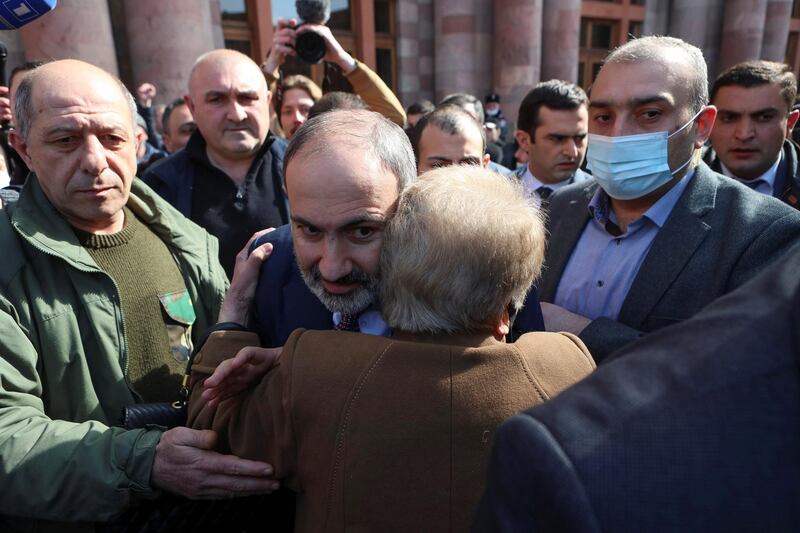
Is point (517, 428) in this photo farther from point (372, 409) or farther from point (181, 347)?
point (181, 347)

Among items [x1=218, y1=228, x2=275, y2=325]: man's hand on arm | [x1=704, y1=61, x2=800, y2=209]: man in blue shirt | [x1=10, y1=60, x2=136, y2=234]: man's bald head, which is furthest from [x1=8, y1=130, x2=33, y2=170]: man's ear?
[x1=704, y1=61, x2=800, y2=209]: man in blue shirt

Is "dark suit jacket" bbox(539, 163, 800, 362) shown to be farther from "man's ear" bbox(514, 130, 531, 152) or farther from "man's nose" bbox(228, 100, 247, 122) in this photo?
"man's nose" bbox(228, 100, 247, 122)

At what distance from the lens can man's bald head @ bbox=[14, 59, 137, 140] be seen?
1588 mm

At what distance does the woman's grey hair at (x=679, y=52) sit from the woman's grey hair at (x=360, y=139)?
42.7 inches

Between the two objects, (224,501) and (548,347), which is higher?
(548,347)

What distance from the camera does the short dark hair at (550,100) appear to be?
3500 mm

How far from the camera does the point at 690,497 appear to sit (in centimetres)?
55

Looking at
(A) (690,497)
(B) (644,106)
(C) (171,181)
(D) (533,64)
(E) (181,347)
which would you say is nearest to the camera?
(A) (690,497)

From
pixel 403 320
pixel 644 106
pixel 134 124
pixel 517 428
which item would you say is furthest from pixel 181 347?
pixel 644 106

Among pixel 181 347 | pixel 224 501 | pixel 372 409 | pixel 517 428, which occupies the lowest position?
pixel 224 501

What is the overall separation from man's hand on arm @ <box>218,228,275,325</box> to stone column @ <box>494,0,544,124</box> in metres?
8.91

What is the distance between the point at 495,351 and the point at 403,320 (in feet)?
0.66

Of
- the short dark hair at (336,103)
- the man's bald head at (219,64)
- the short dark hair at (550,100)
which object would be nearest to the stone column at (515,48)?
the short dark hair at (550,100)

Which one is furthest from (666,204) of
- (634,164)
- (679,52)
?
(679,52)
